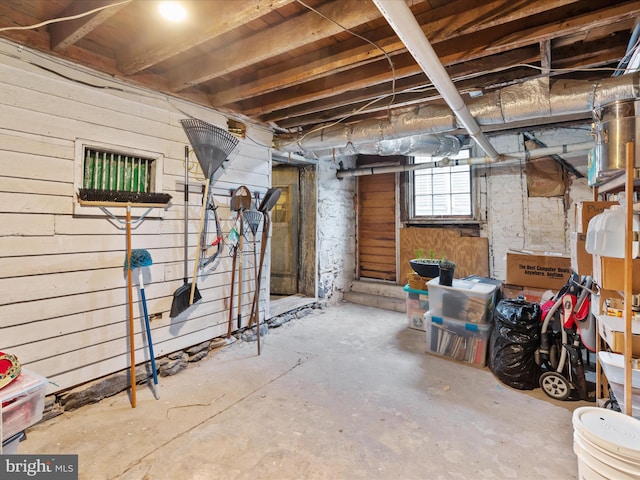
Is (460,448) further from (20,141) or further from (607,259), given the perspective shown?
(20,141)

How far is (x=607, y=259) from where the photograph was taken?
1449 millimetres

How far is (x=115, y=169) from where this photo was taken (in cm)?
226

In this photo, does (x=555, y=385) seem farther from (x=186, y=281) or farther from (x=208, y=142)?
(x=208, y=142)

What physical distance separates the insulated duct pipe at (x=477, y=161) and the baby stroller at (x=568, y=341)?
4.83ft

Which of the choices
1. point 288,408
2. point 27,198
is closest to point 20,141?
point 27,198

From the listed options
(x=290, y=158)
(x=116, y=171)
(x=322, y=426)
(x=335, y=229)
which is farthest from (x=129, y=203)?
(x=335, y=229)

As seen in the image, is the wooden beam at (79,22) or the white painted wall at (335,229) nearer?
the wooden beam at (79,22)

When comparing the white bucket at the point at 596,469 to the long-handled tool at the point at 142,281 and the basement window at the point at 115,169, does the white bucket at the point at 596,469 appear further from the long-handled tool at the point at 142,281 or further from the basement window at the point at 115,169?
the basement window at the point at 115,169

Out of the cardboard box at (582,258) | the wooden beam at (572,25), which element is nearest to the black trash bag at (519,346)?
the cardboard box at (582,258)

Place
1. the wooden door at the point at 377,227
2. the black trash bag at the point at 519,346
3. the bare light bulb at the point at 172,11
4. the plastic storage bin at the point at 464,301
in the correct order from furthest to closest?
the wooden door at the point at 377,227
the plastic storage bin at the point at 464,301
the black trash bag at the point at 519,346
the bare light bulb at the point at 172,11

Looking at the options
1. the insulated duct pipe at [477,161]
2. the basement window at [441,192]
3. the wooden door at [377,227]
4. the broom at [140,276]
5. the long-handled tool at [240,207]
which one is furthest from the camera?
the wooden door at [377,227]

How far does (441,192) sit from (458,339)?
2.29 meters

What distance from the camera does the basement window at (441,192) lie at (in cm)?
423

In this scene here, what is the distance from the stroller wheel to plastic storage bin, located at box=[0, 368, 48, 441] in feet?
9.78
